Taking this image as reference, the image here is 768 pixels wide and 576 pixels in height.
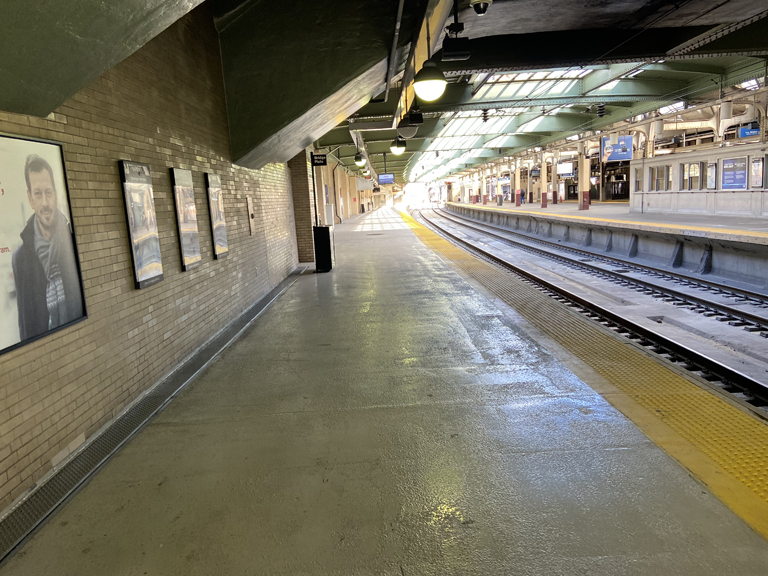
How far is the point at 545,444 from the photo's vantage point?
11.3 ft

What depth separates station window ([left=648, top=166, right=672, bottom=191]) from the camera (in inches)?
837

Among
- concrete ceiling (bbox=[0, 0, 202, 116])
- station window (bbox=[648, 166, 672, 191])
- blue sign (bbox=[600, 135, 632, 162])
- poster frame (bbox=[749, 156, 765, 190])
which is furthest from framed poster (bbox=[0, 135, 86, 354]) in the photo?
station window (bbox=[648, 166, 672, 191])

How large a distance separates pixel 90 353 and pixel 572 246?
1707 cm

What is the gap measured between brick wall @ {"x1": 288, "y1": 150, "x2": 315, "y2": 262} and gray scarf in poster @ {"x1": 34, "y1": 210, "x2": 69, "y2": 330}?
999 centimetres

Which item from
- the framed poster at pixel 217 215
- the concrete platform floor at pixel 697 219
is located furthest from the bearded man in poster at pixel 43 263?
the concrete platform floor at pixel 697 219

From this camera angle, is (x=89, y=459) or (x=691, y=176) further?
(x=691, y=176)

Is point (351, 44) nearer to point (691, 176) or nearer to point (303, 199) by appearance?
point (303, 199)

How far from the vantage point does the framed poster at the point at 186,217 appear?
18.2 feet

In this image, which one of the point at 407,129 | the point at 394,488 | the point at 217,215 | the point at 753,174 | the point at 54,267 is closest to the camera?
the point at 394,488

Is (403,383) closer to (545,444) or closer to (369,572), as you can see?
(545,444)

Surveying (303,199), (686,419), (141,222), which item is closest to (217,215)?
(141,222)

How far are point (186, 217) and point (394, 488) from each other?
4291mm

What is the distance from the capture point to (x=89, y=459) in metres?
3.52

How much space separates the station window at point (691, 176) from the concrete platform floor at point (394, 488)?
1857 centimetres
